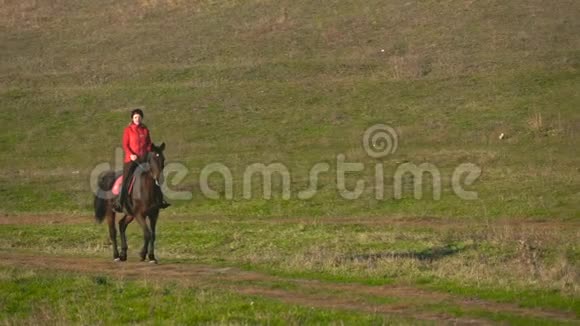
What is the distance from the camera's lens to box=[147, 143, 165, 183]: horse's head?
797 inches

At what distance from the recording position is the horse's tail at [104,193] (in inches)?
851

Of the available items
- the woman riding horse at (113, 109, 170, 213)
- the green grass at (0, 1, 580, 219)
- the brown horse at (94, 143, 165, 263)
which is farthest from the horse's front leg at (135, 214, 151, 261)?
the green grass at (0, 1, 580, 219)

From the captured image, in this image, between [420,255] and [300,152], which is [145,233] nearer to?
[420,255]

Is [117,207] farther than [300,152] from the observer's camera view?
No

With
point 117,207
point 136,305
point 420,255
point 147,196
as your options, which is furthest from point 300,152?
point 136,305

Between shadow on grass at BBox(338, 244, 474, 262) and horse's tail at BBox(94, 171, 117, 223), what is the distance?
481 centimetres

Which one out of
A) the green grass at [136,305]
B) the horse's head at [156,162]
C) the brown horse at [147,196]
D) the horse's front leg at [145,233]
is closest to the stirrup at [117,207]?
the brown horse at [147,196]

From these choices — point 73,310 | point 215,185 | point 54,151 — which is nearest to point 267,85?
point 54,151

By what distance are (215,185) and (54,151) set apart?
32.7ft

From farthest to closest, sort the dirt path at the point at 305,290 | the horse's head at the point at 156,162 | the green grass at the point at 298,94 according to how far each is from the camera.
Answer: the green grass at the point at 298,94, the horse's head at the point at 156,162, the dirt path at the point at 305,290

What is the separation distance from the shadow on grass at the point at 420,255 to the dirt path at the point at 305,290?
9.44ft

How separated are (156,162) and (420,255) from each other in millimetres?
6339

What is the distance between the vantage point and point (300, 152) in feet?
137

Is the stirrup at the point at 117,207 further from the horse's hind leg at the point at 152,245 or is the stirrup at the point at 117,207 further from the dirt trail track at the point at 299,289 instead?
the dirt trail track at the point at 299,289
